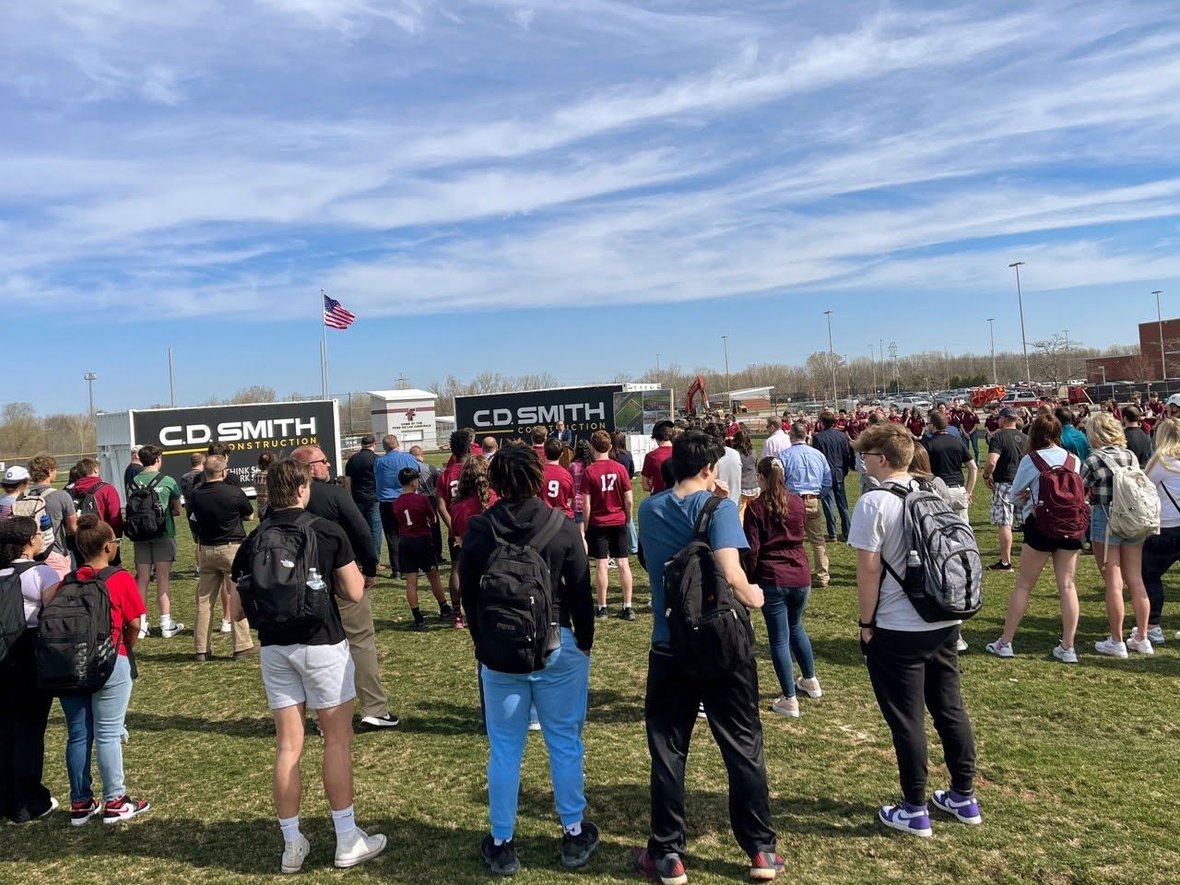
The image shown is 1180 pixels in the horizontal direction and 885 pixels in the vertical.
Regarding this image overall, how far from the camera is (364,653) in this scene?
5402mm

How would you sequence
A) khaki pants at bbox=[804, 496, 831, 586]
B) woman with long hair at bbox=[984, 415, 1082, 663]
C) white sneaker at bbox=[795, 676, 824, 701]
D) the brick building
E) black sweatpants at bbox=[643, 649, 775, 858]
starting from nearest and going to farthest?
1. black sweatpants at bbox=[643, 649, 775, 858]
2. white sneaker at bbox=[795, 676, 824, 701]
3. woman with long hair at bbox=[984, 415, 1082, 663]
4. khaki pants at bbox=[804, 496, 831, 586]
5. the brick building

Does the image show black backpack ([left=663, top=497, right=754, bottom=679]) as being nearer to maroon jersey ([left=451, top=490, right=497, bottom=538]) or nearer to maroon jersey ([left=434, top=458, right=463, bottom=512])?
maroon jersey ([left=451, top=490, right=497, bottom=538])

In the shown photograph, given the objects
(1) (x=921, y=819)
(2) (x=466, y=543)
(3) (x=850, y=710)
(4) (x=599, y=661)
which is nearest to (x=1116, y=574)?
(3) (x=850, y=710)

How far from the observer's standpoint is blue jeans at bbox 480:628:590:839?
3516 mm

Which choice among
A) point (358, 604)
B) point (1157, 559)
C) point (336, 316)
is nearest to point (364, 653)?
point (358, 604)

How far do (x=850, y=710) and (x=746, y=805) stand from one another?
225 cm

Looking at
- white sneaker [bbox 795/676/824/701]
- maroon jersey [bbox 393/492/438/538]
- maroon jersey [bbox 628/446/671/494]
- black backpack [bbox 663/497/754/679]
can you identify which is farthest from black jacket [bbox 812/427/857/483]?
black backpack [bbox 663/497/754/679]

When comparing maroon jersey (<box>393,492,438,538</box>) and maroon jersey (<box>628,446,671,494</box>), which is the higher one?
maroon jersey (<box>628,446,671,494</box>)

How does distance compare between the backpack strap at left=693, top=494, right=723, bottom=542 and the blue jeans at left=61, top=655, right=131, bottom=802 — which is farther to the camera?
the blue jeans at left=61, top=655, right=131, bottom=802

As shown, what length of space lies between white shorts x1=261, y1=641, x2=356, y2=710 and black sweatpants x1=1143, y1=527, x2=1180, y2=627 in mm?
6022

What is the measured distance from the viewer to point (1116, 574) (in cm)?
619

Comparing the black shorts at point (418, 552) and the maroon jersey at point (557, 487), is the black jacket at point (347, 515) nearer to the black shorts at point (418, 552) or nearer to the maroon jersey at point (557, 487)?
the maroon jersey at point (557, 487)

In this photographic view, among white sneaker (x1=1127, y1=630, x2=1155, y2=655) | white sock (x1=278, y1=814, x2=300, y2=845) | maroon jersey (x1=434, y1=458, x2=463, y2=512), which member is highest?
maroon jersey (x1=434, y1=458, x2=463, y2=512)

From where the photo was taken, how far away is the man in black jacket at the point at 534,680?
3.52 meters
